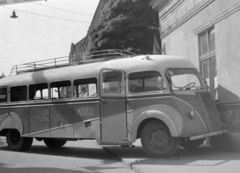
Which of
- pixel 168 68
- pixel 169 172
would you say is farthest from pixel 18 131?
pixel 169 172

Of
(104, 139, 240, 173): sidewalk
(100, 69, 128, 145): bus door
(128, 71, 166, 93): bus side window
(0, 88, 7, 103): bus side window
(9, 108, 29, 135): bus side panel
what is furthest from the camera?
(0, 88, 7, 103): bus side window

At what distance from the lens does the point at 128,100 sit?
30.6ft

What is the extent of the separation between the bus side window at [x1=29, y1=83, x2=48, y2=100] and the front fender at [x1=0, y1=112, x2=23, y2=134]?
889mm

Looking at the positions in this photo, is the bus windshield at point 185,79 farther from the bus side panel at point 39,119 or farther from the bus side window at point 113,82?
the bus side panel at point 39,119

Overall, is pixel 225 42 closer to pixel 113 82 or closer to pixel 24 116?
pixel 113 82

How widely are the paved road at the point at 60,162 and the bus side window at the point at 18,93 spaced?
1.74 metres

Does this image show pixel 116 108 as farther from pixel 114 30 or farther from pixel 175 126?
pixel 114 30

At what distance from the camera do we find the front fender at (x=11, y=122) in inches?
470

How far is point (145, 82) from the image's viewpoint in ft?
30.3

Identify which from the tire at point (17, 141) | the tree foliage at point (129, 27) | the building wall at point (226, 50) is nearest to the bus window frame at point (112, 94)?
the building wall at point (226, 50)

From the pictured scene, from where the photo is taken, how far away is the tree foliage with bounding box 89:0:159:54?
2716 cm

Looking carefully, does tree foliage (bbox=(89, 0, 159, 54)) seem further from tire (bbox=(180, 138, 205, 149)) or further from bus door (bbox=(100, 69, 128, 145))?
bus door (bbox=(100, 69, 128, 145))

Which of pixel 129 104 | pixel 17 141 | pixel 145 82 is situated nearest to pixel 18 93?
pixel 17 141

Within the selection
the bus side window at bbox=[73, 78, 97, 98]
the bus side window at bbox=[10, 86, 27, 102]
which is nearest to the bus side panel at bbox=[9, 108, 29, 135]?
the bus side window at bbox=[10, 86, 27, 102]
